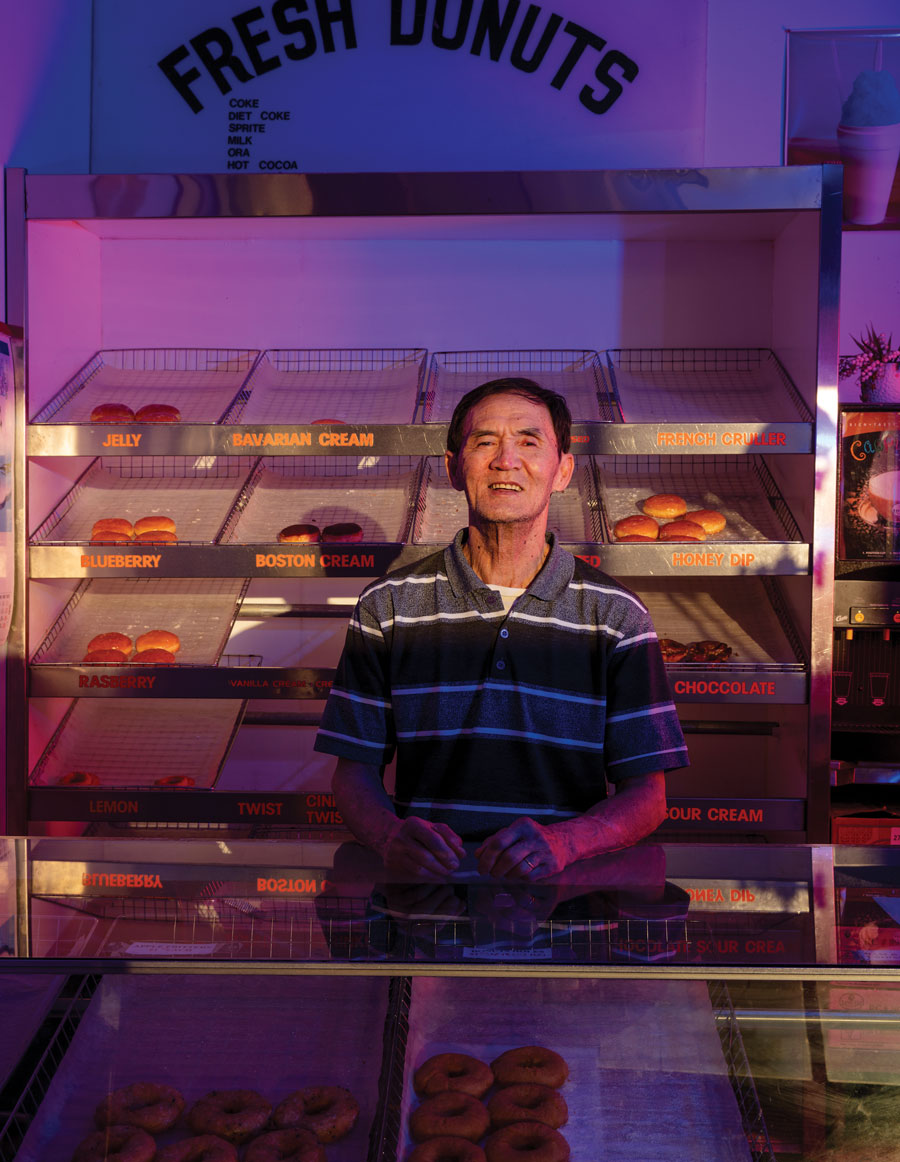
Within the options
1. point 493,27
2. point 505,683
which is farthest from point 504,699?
point 493,27

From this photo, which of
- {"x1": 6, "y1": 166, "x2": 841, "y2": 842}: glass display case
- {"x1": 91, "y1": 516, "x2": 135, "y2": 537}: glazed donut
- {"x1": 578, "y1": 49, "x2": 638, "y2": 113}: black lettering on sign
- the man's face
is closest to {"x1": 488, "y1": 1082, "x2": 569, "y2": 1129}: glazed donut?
the man's face

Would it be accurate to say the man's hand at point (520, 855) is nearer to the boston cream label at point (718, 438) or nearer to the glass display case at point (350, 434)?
the glass display case at point (350, 434)

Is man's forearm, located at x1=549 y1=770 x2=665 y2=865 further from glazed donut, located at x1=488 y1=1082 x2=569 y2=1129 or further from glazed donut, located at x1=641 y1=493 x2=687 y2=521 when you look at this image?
glazed donut, located at x1=641 y1=493 x2=687 y2=521

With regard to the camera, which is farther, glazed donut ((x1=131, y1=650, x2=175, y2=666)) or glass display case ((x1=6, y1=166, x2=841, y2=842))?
glazed donut ((x1=131, y1=650, x2=175, y2=666))

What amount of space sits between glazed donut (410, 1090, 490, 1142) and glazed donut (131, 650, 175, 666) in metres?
1.99

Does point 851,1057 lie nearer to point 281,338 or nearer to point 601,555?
point 601,555

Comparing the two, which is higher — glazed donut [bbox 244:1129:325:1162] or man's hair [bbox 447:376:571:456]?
man's hair [bbox 447:376:571:456]

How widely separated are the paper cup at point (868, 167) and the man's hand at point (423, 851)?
9.88 ft

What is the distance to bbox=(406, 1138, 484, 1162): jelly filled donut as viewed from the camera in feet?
3.45

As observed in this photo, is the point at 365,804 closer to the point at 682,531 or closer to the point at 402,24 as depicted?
the point at 682,531

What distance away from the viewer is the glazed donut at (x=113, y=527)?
3006mm


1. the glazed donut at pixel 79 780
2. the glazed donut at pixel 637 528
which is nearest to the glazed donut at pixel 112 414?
the glazed donut at pixel 79 780

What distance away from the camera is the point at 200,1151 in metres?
1.06

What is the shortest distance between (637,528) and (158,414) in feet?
4.90
